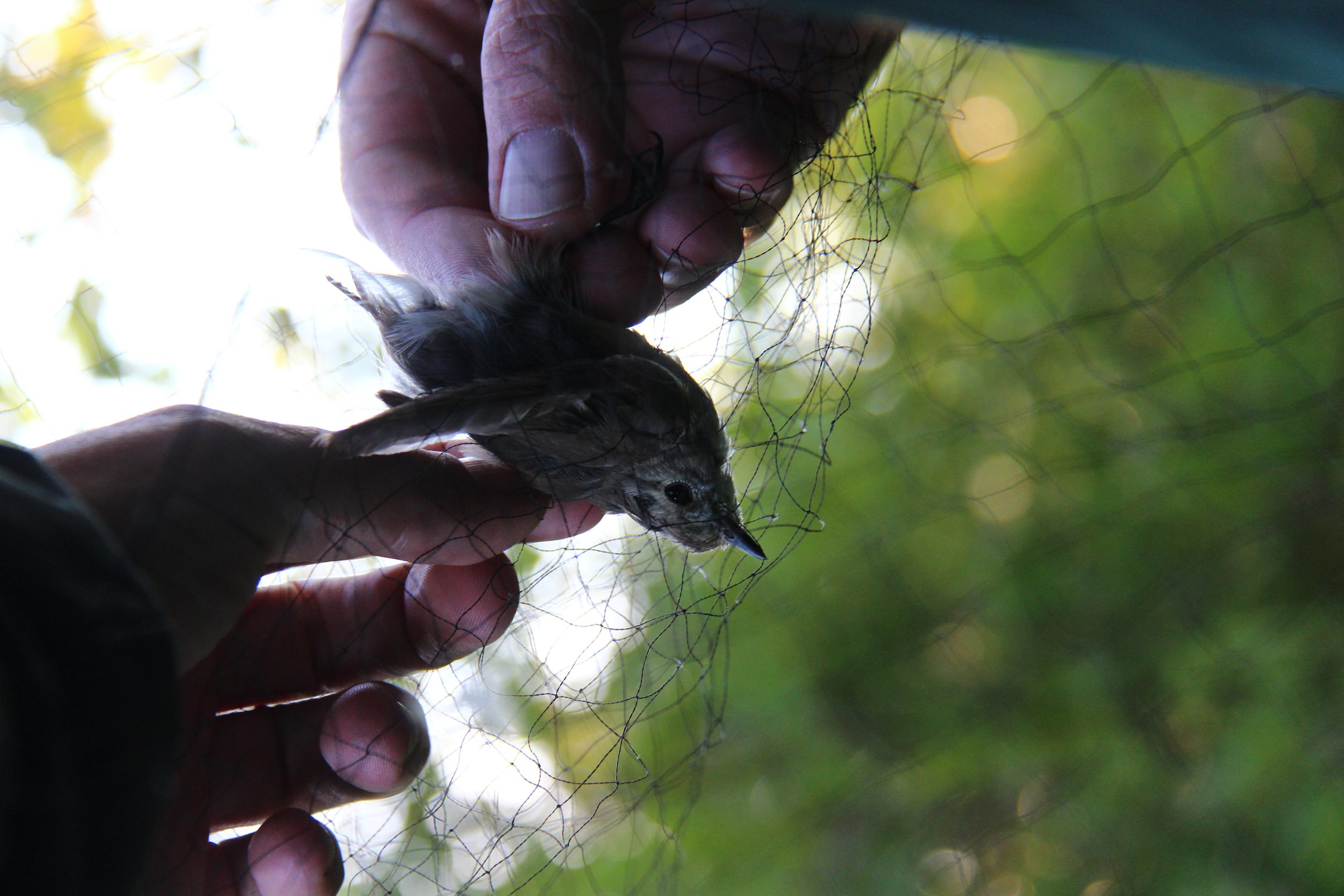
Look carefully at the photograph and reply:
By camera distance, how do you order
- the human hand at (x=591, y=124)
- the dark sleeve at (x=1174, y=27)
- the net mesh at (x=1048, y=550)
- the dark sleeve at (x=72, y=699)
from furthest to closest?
the net mesh at (x=1048, y=550) → the human hand at (x=591, y=124) → the dark sleeve at (x=1174, y=27) → the dark sleeve at (x=72, y=699)

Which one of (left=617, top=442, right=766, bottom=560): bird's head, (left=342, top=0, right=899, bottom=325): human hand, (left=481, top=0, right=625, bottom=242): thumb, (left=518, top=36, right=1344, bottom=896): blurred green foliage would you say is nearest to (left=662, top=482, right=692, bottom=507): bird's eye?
(left=617, top=442, right=766, bottom=560): bird's head

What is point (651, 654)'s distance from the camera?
50.5 inches

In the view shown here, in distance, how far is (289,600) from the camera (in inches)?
37.7

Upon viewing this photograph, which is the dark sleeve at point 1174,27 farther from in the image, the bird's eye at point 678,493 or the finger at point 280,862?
the finger at point 280,862

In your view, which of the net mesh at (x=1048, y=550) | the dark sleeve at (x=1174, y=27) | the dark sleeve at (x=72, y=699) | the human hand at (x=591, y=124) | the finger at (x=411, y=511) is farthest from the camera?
the net mesh at (x=1048, y=550)

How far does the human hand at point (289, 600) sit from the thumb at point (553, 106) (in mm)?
355

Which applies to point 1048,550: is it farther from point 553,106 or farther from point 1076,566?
point 553,106

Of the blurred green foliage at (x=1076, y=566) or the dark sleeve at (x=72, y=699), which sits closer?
Result: the dark sleeve at (x=72, y=699)

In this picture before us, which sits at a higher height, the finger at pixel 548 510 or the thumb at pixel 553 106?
the thumb at pixel 553 106

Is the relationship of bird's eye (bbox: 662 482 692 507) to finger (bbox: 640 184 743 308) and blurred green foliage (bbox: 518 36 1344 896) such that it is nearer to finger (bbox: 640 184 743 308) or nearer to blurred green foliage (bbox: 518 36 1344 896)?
finger (bbox: 640 184 743 308)

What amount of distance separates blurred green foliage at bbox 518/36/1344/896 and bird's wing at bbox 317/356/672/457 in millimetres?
1091

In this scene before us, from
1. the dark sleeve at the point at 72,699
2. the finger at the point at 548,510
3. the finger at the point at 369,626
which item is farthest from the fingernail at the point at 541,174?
the dark sleeve at the point at 72,699

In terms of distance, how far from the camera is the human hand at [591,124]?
990 millimetres

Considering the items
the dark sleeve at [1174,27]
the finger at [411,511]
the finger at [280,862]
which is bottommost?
the finger at [280,862]
